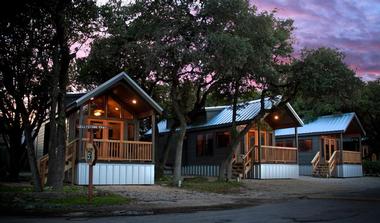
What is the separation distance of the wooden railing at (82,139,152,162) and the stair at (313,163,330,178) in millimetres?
17604

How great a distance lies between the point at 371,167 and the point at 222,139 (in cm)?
1533

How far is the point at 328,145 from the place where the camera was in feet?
128

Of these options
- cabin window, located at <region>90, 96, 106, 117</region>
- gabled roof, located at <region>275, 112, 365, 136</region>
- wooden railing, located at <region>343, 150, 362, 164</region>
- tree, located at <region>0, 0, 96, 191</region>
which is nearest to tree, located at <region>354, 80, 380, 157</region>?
Result: gabled roof, located at <region>275, 112, 365, 136</region>

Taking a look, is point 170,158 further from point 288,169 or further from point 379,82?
point 379,82

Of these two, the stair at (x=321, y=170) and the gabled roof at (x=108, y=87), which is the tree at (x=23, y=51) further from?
the stair at (x=321, y=170)

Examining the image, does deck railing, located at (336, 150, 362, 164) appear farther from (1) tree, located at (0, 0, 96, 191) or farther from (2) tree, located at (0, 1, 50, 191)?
(1) tree, located at (0, 0, 96, 191)

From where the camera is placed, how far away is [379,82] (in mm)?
43750

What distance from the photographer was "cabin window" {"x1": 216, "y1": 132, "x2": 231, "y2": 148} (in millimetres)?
33719

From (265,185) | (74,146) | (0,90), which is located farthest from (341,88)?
(0,90)

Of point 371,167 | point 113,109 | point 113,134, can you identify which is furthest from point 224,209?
point 371,167

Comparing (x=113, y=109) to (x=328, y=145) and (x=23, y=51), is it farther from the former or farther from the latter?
(x=328, y=145)

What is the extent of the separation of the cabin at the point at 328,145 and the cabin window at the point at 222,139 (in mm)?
7840

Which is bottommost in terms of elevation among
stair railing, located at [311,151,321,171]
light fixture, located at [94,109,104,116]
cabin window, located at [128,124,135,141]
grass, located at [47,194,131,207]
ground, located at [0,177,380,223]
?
ground, located at [0,177,380,223]

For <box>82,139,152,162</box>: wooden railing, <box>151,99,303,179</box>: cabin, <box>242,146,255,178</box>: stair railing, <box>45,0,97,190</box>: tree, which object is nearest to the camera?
<box>45,0,97,190</box>: tree
